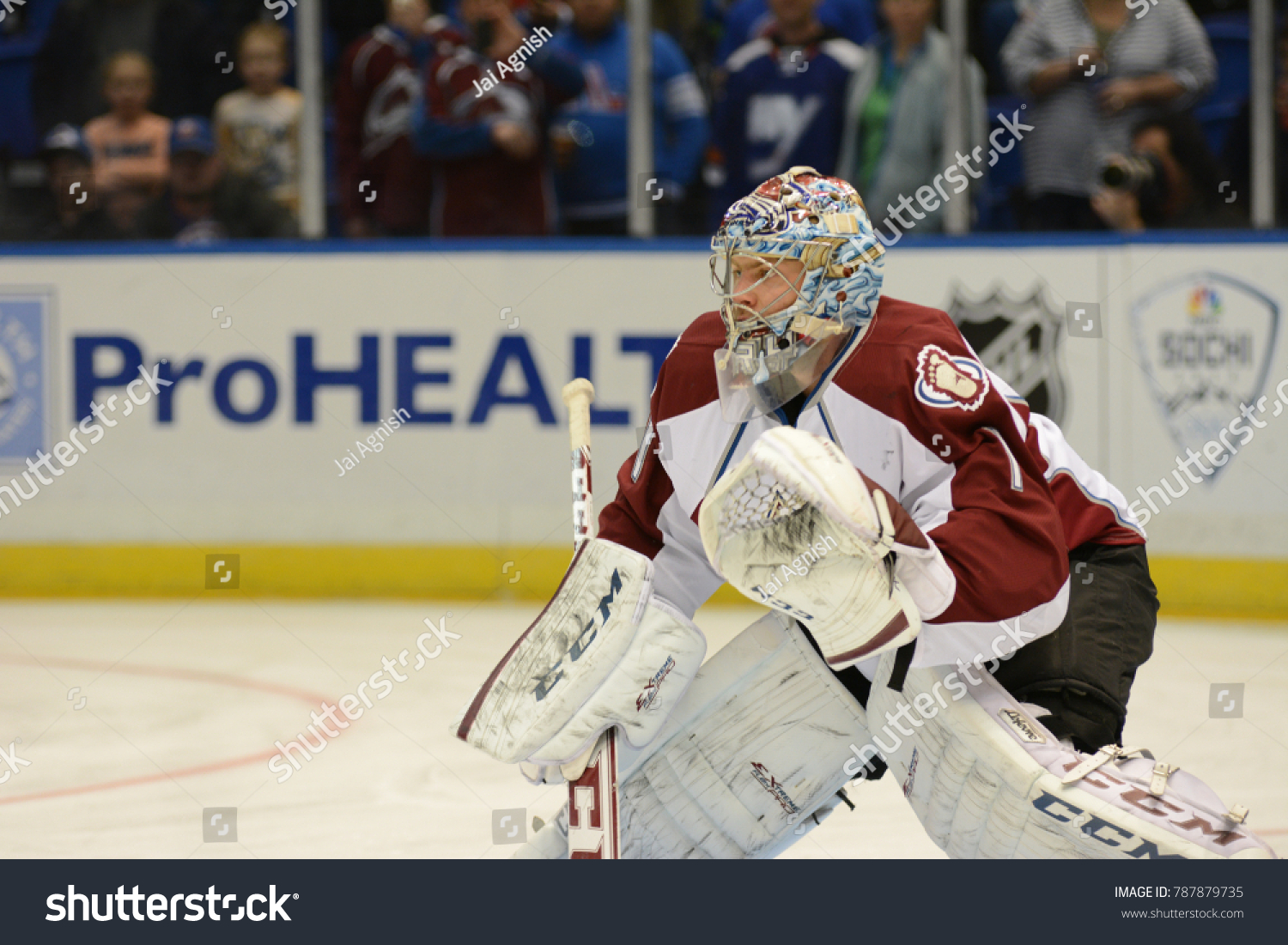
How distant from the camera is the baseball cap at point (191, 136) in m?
5.86

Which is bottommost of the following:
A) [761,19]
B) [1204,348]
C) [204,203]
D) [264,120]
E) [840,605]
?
[840,605]

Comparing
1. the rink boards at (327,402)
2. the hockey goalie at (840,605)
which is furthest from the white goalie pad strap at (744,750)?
the rink boards at (327,402)

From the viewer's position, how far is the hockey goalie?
1.74 m

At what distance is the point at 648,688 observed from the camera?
201cm

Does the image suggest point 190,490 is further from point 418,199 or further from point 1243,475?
point 1243,475

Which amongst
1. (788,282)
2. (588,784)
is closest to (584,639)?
(588,784)

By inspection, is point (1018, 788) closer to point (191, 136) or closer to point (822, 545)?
point (822, 545)

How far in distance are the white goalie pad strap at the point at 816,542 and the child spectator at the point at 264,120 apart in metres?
4.42

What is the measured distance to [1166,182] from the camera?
542 cm

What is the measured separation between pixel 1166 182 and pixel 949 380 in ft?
12.7

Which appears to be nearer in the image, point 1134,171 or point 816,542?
point 816,542

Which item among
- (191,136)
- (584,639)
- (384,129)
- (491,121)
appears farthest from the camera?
(191,136)
